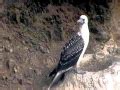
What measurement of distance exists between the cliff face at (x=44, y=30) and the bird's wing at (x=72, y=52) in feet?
3.77

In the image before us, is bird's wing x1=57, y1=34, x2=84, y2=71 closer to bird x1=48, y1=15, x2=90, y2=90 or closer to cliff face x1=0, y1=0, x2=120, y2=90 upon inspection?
bird x1=48, y1=15, x2=90, y2=90

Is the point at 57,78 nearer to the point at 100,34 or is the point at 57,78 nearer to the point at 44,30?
the point at 44,30

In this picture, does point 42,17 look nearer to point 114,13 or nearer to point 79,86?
point 114,13

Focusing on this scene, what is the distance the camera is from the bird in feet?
27.0

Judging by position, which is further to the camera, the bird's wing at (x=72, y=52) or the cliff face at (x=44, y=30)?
the cliff face at (x=44, y=30)

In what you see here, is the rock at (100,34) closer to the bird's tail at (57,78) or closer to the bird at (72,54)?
the bird at (72,54)

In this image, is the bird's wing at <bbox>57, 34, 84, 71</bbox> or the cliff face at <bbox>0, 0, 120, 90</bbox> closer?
the bird's wing at <bbox>57, 34, 84, 71</bbox>

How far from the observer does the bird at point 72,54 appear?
27.0 feet

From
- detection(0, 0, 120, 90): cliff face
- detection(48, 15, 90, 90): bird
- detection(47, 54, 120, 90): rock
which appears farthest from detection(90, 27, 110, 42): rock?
detection(47, 54, 120, 90): rock

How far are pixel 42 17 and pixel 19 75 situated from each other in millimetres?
1509

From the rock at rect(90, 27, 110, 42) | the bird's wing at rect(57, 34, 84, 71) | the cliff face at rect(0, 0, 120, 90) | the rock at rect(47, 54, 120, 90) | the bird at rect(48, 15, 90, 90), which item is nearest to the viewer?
the rock at rect(47, 54, 120, 90)

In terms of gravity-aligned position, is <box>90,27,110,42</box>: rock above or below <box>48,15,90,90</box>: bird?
below

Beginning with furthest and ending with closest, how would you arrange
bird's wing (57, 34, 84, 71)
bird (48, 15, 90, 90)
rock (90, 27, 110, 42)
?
1. rock (90, 27, 110, 42)
2. bird's wing (57, 34, 84, 71)
3. bird (48, 15, 90, 90)

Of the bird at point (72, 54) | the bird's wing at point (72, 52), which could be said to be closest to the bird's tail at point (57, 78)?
the bird at point (72, 54)
